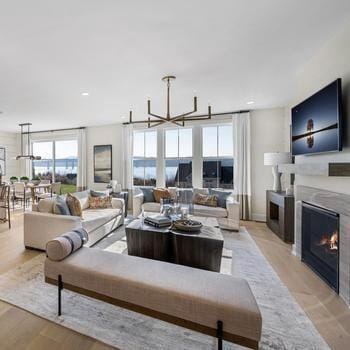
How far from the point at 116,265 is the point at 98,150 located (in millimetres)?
5567

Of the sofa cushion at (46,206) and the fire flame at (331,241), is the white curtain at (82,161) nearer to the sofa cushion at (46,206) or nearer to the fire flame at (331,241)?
the sofa cushion at (46,206)

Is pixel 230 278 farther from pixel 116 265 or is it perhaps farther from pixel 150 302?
pixel 116 265

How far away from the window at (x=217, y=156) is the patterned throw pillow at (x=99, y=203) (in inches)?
105

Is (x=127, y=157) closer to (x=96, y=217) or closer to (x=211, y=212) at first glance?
(x=96, y=217)

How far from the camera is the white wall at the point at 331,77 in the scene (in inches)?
79.4

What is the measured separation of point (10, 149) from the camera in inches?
308

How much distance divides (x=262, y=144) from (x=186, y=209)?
9.75 ft

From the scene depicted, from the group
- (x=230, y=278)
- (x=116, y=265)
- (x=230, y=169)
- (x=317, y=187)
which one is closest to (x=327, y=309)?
(x=230, y=278)

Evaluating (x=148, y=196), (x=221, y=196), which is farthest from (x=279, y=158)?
(x=148, y=196)

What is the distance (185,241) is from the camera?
239cm

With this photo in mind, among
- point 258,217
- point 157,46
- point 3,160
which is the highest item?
point 157,46

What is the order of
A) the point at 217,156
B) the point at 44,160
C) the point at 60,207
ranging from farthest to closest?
the point at 44,160, the point at 217,156, the point at 60,207

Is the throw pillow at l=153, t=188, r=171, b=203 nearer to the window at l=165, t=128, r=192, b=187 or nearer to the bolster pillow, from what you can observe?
the window at l=165, t=128, r=192, b=187

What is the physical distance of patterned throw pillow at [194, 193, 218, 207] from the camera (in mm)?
4502
